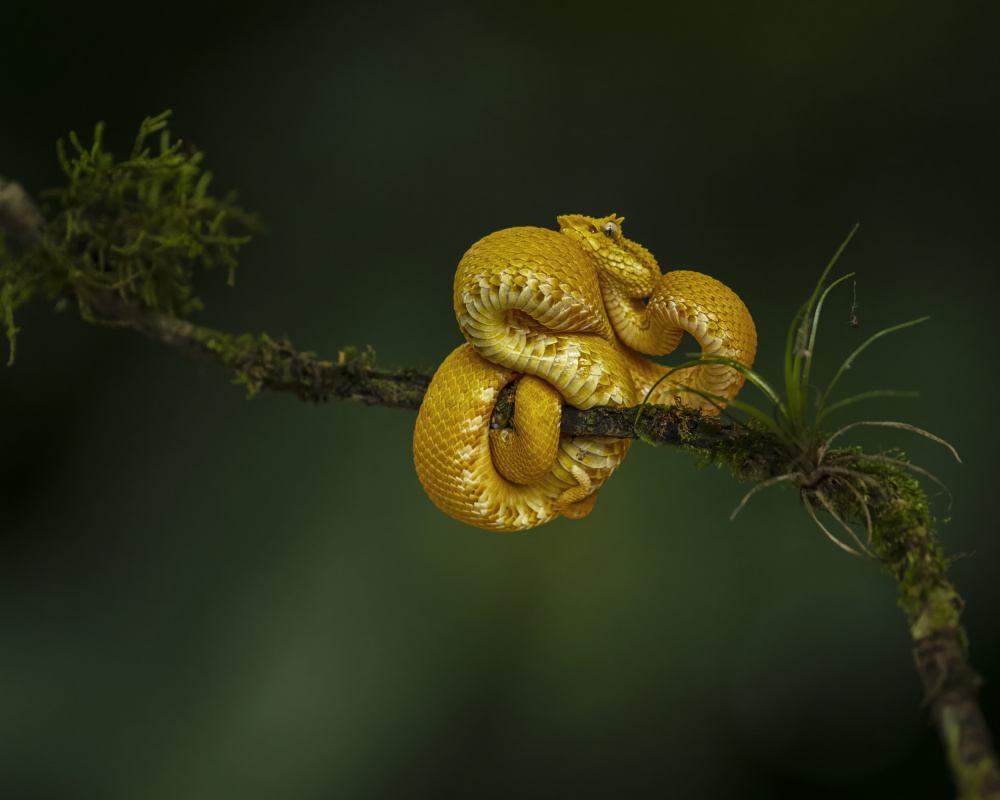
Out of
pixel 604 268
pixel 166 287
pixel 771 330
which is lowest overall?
pixel 166 287

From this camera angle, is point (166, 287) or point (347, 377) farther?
point (166, 287)

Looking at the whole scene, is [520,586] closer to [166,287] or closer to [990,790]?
[166,287]

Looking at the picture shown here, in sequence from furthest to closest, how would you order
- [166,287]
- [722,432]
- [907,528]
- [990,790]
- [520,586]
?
[520,586], [166,287], [722,432], [907,528], [990,790]

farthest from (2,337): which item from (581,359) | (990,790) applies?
(990,790)

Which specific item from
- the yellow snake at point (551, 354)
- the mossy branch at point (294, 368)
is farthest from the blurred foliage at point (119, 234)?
the yellow snake at point (551, 354)

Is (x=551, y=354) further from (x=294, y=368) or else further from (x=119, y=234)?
(x=119, y=234)

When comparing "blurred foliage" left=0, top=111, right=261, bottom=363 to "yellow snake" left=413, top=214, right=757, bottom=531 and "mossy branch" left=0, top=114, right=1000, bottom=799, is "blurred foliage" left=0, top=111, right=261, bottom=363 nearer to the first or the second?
"mossy branch" left=0, top=114, right=1000, bottom=799

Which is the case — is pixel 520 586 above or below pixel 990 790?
below
